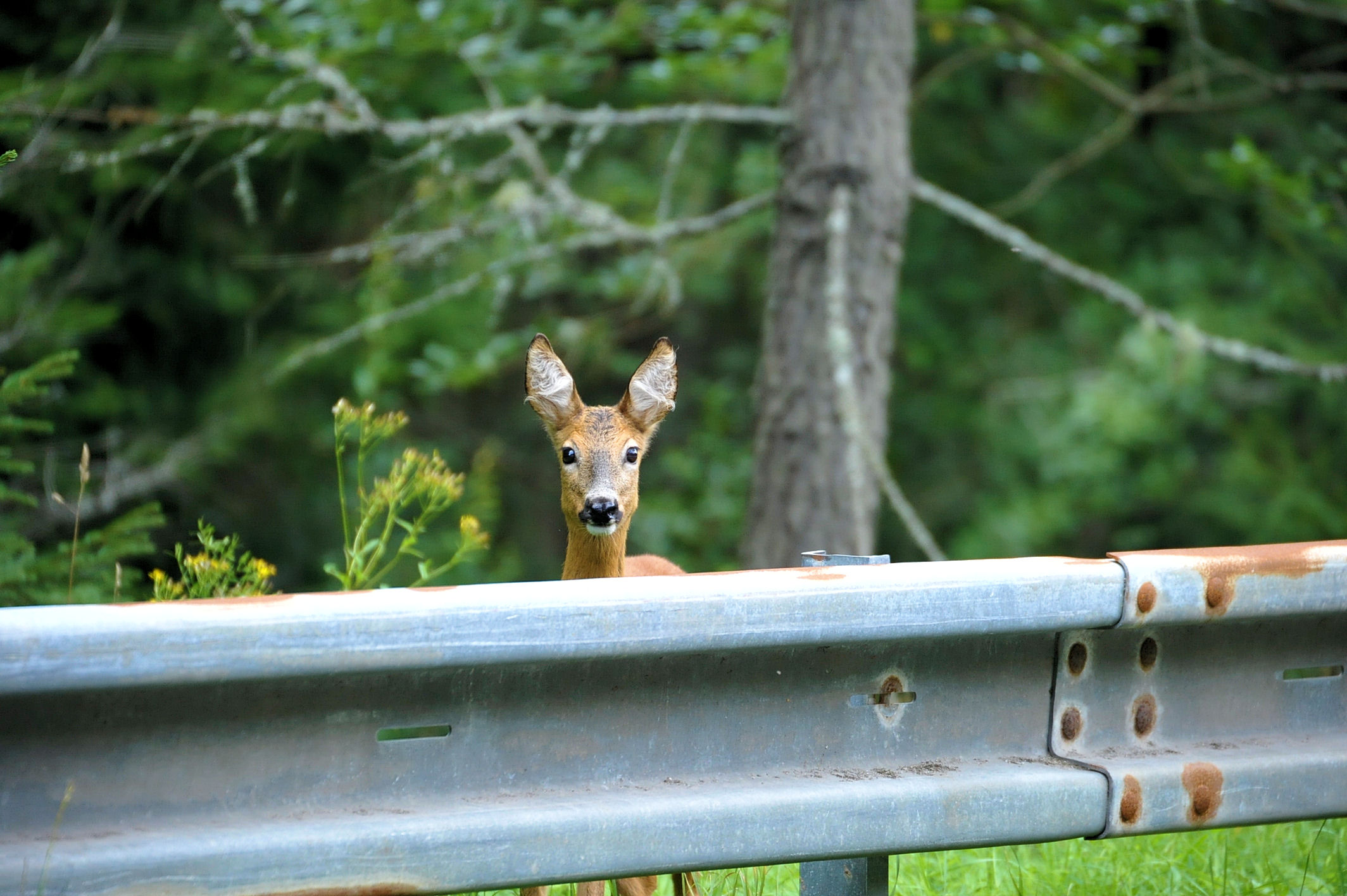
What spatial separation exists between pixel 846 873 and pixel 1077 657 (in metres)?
0.55

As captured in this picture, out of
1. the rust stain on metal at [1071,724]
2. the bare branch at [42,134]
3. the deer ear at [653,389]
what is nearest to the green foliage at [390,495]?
the deer ear at [653,389]

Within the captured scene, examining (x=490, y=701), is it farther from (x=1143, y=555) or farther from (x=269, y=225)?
(x=269, y=225)

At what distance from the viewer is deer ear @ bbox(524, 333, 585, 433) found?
372 centimetres

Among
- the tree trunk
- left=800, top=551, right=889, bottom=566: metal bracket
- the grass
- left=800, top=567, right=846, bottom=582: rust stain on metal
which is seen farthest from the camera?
the tree trunk

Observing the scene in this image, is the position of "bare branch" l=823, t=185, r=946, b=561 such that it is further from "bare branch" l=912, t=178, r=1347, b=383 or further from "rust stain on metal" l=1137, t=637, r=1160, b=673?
"rust stain on metal" l=1137, t=637, r=1160, b=673

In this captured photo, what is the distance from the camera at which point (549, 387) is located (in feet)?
12.5

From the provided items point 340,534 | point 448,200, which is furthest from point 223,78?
point 340,534

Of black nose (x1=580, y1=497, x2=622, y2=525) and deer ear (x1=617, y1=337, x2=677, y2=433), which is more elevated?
deer ear (x1=617, y1=337, x2=677, y2=433)

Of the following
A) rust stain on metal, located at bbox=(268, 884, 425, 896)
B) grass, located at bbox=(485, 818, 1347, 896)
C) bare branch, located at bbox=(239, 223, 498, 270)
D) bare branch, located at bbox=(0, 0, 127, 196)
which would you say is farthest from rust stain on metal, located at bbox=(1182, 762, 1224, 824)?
bare branch, located at bbox=(239, 223, 498, 270)

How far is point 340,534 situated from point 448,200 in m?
3.12

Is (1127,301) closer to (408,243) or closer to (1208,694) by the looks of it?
(408,243)

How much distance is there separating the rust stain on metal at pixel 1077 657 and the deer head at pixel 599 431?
1530 mm

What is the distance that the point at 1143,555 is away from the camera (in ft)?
7.41

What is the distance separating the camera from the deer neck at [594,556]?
3.62 metres
